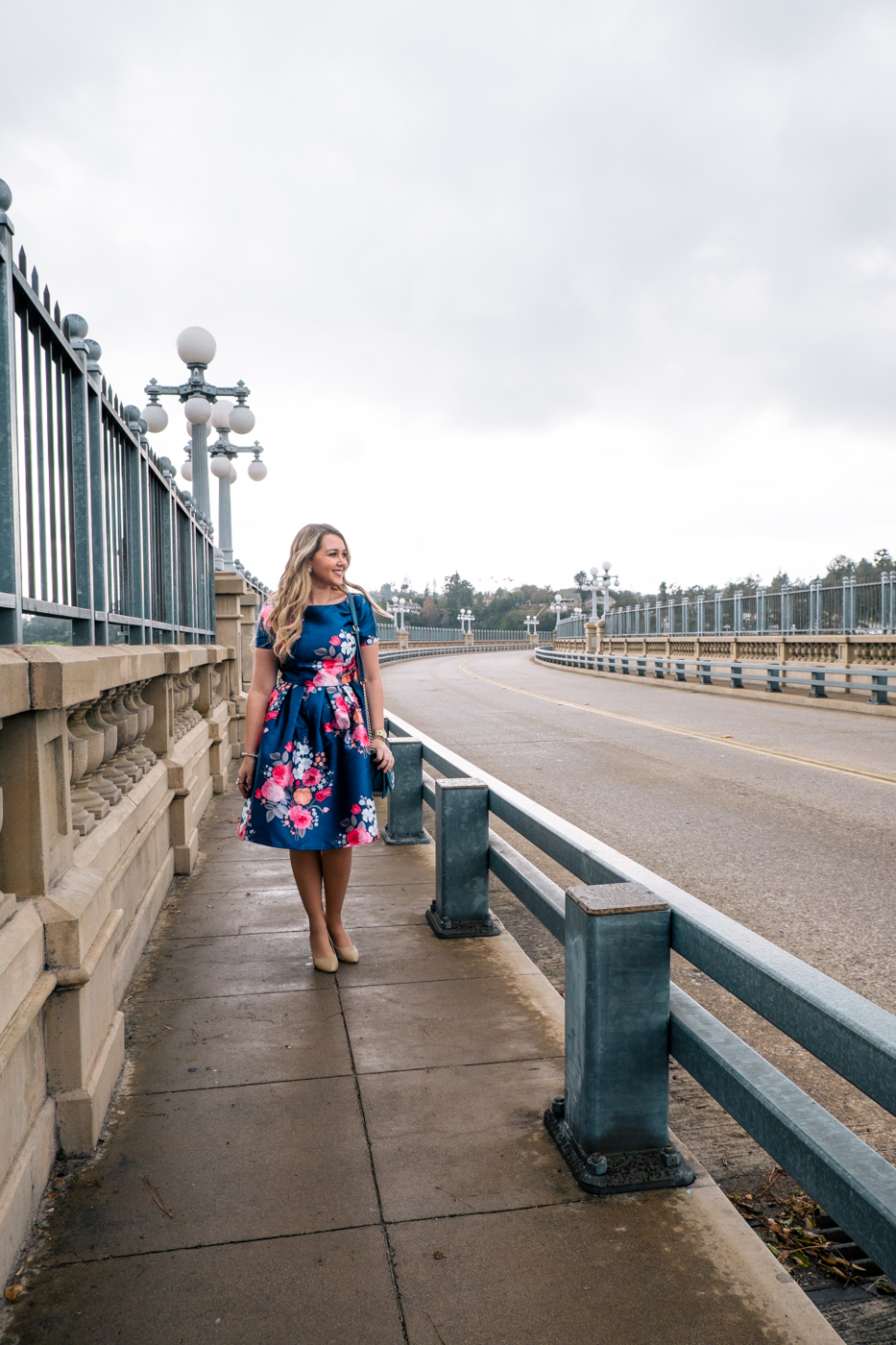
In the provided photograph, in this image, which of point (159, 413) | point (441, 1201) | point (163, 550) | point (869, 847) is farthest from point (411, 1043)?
point (159, 413)

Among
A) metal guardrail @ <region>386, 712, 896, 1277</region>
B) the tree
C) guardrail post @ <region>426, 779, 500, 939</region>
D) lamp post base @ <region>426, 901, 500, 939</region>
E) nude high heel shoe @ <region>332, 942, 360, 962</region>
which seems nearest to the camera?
metal guardrail @ <region>386, 712, 896, 1277</region>

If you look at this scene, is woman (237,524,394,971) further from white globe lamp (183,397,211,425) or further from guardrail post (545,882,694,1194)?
white globe lamp (183,397,211,425)

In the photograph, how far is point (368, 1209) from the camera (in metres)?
2.56

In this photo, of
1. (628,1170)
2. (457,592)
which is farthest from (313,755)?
(457,592)

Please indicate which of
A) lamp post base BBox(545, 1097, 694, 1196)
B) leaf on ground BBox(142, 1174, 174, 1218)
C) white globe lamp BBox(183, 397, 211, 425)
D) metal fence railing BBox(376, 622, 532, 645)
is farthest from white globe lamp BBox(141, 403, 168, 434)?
metal fence railing BBox(376, 622, 532, 645)

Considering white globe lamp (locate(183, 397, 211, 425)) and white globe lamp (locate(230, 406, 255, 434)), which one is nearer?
white globe lamp (locate(183, 397, 211, 425))

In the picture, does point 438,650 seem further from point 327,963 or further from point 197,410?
point 327,963

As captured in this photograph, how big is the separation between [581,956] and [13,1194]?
59.6 inches

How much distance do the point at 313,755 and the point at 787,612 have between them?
25.8 meters

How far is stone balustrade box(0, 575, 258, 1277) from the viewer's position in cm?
239

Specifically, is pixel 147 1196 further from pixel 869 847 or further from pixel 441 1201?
pixel 869 847

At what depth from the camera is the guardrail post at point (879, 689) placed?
1808 centimetres

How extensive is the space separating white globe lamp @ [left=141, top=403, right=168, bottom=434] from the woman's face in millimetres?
10330

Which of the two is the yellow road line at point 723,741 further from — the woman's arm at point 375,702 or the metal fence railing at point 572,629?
the metal fence railing at point 572,629
